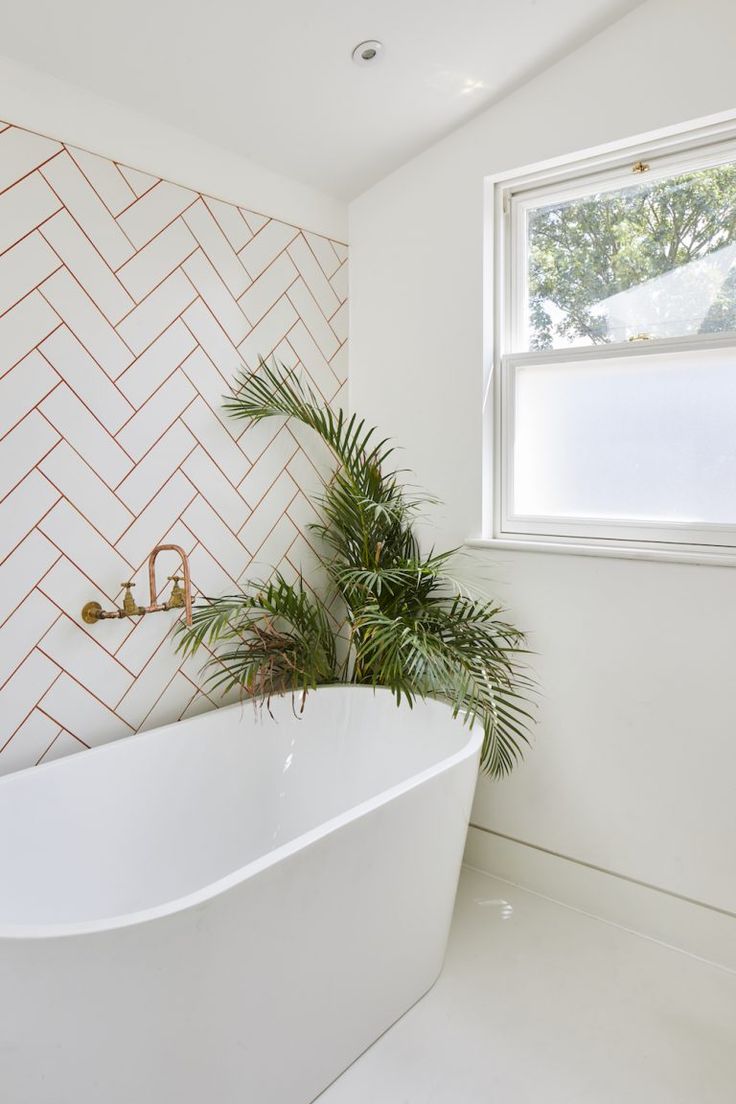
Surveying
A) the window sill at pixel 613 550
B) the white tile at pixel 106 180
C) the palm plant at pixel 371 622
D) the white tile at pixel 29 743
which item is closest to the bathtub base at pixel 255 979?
the palm plant at pixel 371 622

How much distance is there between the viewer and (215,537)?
2.40 m

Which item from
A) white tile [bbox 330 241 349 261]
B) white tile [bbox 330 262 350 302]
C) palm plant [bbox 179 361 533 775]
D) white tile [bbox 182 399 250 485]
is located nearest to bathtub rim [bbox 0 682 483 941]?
palm plant [bbox 179 361 533 775]

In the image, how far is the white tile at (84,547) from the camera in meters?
2.00

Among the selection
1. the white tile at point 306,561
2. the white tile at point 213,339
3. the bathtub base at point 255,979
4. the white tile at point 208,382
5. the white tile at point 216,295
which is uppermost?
the white tile at point 216,295

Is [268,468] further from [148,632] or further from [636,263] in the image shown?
[636,263]

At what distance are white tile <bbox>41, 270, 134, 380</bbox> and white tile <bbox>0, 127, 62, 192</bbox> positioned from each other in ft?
0.80

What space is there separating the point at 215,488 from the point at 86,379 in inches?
20.5

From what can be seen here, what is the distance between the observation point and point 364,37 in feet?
6.54

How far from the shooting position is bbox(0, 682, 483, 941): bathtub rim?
1166 mm

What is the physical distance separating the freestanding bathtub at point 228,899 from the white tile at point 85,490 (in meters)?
0.61

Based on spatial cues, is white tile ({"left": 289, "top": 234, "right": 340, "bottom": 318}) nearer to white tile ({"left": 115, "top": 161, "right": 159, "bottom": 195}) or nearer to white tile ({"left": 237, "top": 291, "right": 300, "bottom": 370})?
white tile ({"left": 237, "top": 291, "right": 300, "bottom": 370})

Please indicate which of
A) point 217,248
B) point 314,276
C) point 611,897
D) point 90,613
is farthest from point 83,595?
point 611,897

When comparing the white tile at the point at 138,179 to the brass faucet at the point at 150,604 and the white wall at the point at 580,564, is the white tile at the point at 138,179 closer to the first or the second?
the white wall at the point at 580,564

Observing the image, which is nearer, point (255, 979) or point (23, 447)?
point (255, 979)
